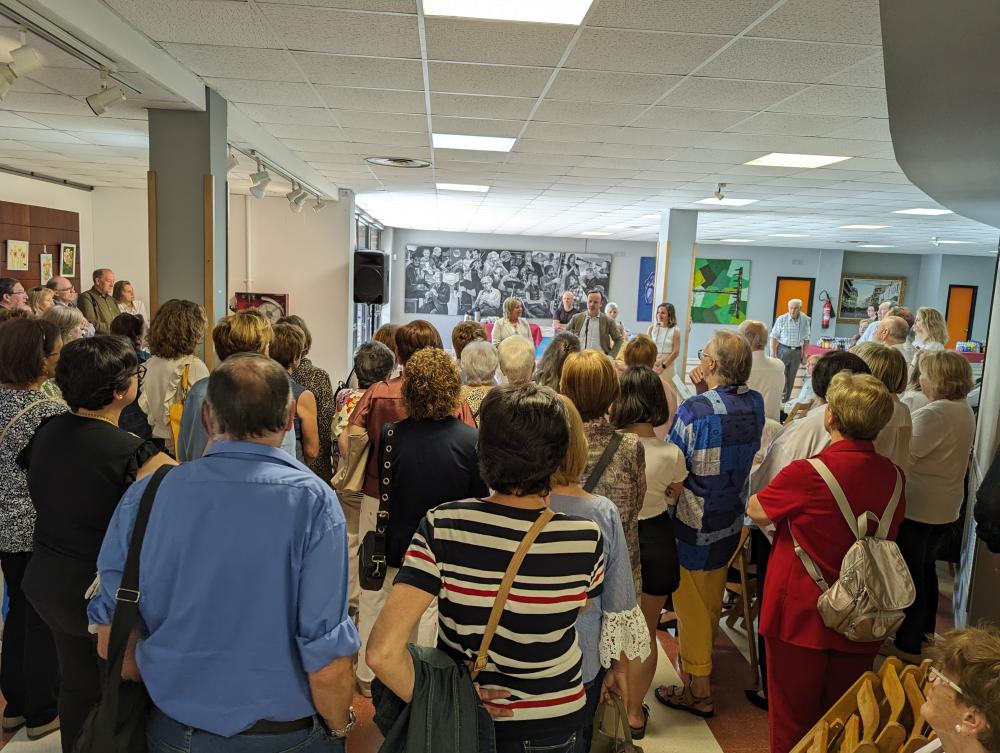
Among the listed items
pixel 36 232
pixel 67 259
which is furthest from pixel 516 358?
pixel 67 259

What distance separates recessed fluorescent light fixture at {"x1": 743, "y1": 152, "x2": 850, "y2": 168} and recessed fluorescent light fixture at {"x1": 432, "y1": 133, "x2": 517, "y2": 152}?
89.1 inches

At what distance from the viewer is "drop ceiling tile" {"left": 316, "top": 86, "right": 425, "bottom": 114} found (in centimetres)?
466

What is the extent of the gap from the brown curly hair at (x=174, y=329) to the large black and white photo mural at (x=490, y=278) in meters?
15.0

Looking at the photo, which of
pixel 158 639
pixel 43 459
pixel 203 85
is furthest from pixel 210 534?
pixel 203 85

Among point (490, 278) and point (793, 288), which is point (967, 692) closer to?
point (490, 278)

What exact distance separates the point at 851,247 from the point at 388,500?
17431 mm

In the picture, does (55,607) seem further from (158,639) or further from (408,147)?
(408,147)

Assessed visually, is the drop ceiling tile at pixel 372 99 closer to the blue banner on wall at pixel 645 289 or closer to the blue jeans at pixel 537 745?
the blue jeans at pixel 537 745

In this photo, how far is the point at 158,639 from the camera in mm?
1488

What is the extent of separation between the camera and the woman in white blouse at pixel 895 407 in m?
3.11

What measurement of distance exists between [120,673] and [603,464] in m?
1.42

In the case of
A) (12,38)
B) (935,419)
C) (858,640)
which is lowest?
(858,640)

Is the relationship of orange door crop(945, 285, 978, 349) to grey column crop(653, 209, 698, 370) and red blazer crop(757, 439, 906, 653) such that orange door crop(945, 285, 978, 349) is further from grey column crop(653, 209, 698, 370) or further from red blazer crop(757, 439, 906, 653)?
red blazer crop(757, 439, 906, 653)

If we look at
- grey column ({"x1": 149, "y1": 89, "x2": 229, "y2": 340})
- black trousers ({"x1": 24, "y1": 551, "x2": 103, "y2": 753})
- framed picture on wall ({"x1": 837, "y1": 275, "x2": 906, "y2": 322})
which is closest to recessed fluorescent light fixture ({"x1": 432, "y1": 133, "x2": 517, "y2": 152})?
grey column ({"x1": 149, "y1": 89, "x2": 229, "y2": 340})
